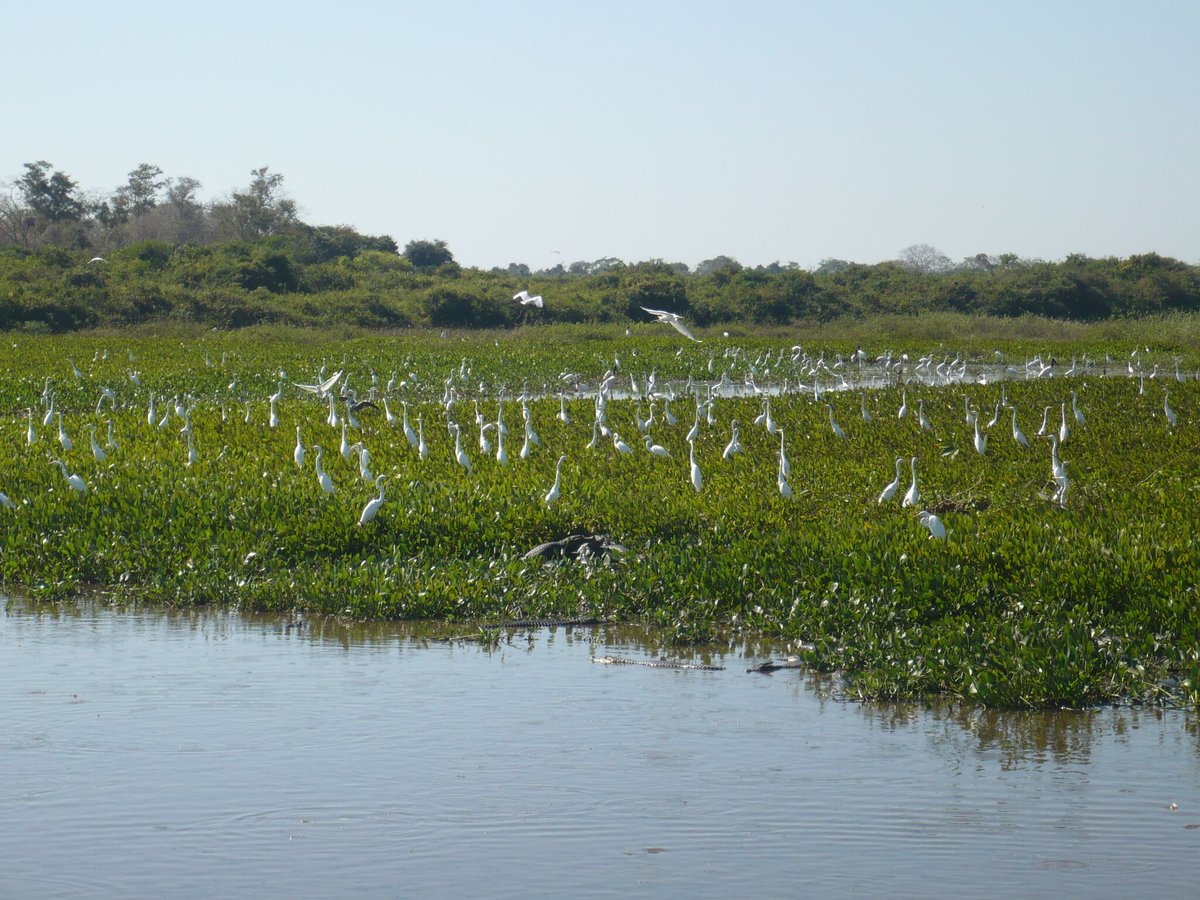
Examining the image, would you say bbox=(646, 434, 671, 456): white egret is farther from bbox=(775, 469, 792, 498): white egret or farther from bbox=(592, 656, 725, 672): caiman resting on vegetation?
bbox=(592, 656, 725, 672): caiman resting on vegetation

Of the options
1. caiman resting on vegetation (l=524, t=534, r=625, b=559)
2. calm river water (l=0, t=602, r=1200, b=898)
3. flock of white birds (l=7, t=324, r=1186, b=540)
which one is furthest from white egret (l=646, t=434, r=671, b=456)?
calm river water (l=0, t=602, r=1200, b=898)

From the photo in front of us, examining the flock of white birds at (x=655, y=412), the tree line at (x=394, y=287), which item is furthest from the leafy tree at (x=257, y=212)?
the flock of white birds at (x=655, y=412)

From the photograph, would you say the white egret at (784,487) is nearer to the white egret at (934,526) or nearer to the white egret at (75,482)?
the white egret at (934,526)

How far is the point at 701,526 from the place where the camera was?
12.3 metres

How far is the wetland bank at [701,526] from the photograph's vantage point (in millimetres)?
9125

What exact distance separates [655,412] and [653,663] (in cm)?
1307

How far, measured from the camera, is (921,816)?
6492 mm

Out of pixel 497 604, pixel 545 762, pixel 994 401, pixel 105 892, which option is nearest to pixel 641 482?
pixel 497 604

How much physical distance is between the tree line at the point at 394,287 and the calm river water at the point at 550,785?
40627 millimetres

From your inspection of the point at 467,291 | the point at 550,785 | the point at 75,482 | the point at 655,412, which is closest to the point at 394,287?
the point at 467,291

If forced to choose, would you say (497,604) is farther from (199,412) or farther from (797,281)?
(797,281)

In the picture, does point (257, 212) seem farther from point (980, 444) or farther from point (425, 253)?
point (980, 444)

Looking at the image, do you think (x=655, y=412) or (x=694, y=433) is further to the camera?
(x=655, y=412)

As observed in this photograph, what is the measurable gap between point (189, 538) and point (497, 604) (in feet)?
10.7
